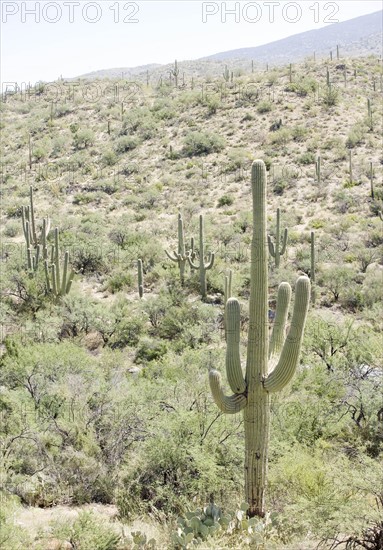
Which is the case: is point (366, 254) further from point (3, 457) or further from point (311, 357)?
point (3, 457)

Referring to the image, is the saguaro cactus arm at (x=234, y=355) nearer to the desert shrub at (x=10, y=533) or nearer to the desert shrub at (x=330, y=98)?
the desert shrub at (x=10, y=533)

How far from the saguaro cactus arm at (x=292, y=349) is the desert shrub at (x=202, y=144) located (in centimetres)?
2818

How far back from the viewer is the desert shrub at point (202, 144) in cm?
3356

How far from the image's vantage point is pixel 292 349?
624 cm

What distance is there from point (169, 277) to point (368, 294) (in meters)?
6.77

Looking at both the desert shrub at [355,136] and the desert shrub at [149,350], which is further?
the desert shrub at [355,136]

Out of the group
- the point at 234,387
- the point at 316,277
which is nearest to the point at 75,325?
the point at 316,277

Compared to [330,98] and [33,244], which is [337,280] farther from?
[330,98]

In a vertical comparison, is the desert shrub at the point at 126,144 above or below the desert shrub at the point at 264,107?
below

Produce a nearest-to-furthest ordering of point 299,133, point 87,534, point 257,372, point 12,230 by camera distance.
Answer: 1. point 87,534
2. point 257,372
3. point 12,230
4. point 299,133

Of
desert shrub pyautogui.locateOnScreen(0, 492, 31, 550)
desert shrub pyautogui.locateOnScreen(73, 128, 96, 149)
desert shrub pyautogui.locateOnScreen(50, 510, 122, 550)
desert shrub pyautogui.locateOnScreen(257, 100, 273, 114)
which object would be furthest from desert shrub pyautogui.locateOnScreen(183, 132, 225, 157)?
desert shrub pyautogui.locateOnScreen(50, 510, 122, 550)

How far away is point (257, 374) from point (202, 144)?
94.6ft

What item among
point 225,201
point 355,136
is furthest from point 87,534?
point 355,136

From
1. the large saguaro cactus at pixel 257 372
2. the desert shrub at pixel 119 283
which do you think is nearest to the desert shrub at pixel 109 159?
the desert shrub at pixel 119 283
